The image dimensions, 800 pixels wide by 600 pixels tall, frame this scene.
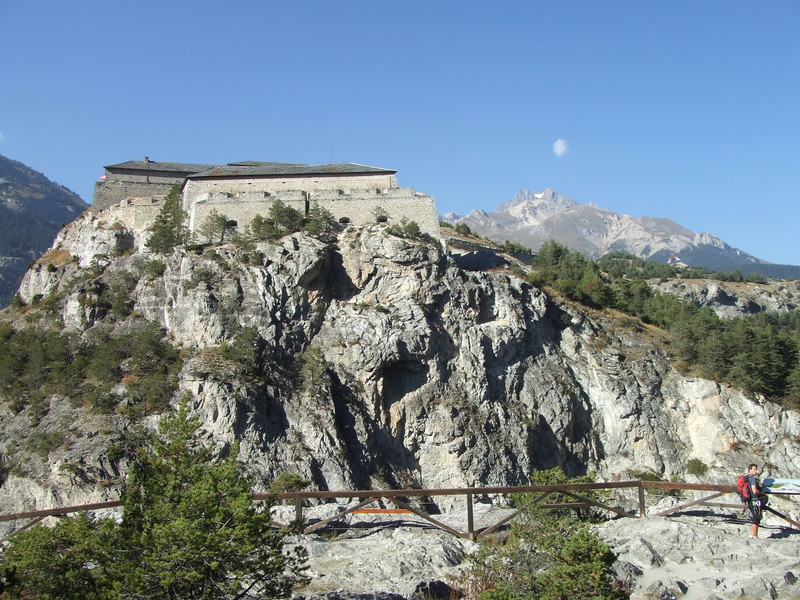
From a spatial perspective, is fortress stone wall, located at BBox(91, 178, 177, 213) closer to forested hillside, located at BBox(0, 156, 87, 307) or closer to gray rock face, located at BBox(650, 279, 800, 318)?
gray rock face, located at BBox(650, 279, 800, 318)

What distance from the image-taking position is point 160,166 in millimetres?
55531

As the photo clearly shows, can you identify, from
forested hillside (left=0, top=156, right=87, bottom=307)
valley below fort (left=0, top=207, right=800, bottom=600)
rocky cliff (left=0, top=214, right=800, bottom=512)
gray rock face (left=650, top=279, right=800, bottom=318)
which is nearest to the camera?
valley below fort (left=0, top=207, right=800, bottom=600)

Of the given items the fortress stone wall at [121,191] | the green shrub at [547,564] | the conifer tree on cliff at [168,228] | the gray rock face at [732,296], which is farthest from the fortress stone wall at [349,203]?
the gray rock face at [732,296]

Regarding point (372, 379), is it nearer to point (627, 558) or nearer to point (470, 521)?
point (470, 521)

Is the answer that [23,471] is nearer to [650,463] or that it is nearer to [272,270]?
[272,270]

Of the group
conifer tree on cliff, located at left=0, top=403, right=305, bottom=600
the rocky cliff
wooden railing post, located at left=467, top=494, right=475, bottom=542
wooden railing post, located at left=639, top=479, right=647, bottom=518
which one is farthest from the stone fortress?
conifer tree on cliff, located at left=0, top=403, right=305, bottom=600

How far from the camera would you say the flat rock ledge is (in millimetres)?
10969

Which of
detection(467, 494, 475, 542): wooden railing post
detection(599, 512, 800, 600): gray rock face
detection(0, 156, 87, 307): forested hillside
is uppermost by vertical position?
detection(0, 156, 87, 307): forested hillside

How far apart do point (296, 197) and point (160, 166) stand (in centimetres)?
1714

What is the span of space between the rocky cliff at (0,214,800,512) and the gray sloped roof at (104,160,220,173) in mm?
9979

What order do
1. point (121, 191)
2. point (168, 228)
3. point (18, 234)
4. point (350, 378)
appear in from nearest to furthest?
1. point (350, 378)
2. point (168, 228)
3. point (121, 191)
4. point (18, 234)

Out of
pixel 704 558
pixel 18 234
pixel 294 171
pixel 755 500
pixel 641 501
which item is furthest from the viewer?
pixel 18 234

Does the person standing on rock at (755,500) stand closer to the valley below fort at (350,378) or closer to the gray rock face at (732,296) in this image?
the valley below fort at (350,378)

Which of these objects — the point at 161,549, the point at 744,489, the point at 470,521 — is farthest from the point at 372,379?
the point at 161,549
